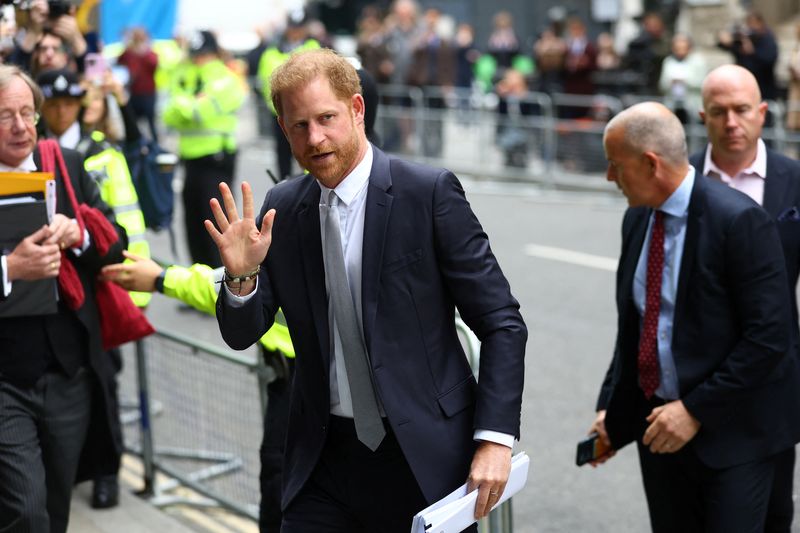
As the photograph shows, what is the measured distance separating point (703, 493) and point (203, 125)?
7.06 meters

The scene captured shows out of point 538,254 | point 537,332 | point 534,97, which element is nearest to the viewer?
point 537,332

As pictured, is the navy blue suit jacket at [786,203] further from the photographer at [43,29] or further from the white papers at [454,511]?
the photographer at [43,29]

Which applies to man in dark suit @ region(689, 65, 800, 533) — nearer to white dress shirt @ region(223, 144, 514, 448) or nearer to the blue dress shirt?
the blue dress shirt

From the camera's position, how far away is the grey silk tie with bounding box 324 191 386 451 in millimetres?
3256

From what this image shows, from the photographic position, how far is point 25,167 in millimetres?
4266

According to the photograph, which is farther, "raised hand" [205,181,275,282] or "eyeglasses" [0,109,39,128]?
"eyeglasses" [0,109,39,128]

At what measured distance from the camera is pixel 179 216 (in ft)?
45.8

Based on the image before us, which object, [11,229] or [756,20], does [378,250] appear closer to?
[11,229]

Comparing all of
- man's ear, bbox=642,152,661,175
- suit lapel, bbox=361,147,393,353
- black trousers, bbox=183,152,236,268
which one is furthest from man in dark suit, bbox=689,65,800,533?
black trousers, bbox=183,152,236,268

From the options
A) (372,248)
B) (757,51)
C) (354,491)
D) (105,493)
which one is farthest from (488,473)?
(757,51)

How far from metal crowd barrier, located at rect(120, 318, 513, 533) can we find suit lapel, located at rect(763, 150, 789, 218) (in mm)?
2358

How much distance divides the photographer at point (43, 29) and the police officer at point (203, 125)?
11.1 feet

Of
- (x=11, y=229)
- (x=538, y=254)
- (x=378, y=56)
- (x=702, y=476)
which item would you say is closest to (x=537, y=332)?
(x=538, y=254)

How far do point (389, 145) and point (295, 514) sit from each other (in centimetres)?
1385
